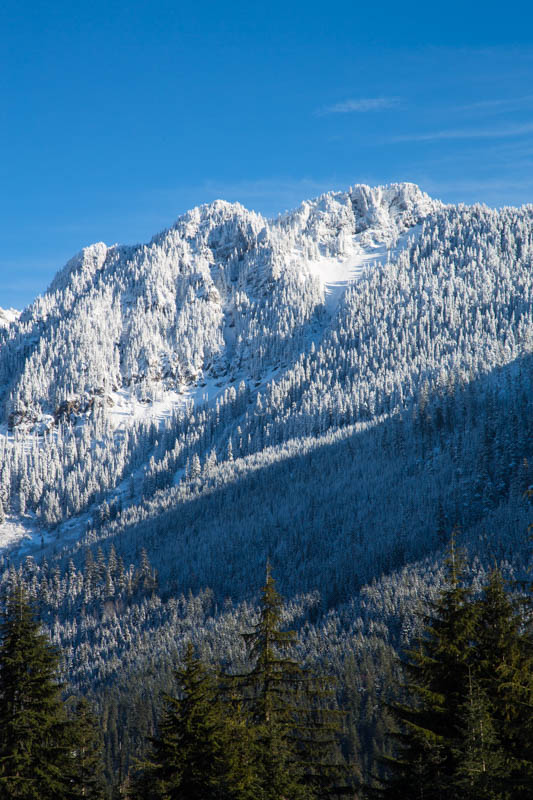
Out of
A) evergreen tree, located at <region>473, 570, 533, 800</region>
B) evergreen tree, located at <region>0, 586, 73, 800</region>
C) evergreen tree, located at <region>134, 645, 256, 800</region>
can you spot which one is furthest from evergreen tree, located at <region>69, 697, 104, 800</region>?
evergreen tree, located at <region>473, 570, 533, 800</region>

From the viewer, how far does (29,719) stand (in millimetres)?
19391

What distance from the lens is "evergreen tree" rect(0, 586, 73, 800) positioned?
61.4ft

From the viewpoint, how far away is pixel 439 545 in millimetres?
159125

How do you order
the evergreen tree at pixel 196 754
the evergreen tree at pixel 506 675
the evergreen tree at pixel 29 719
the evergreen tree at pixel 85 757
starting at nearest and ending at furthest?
the evergreen tree at pixel 506 675, the evergreen tree at pixel 196 754, the evergreen tree at pixel 29 719, the evergreen tree at pixel 85 757

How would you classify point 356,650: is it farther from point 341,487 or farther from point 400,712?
point 400,712

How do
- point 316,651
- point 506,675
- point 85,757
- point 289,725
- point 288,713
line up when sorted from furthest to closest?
point 316,651 → point 85,757 → point 288,713 → point 289,725 → point 506,675

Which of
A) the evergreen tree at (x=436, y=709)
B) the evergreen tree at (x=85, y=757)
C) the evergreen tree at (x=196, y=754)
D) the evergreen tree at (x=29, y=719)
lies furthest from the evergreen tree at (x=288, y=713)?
the evergreen tree at (x=29, y=719)

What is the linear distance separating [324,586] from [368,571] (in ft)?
38.7

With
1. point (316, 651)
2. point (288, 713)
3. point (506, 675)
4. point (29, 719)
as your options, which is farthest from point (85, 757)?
point (316, 651)

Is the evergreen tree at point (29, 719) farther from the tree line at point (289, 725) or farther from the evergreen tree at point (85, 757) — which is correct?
the evergreen tree at point (85, 757)

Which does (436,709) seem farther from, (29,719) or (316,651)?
(316,651)

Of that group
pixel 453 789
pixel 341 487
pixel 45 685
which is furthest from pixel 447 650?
pixel 341 487

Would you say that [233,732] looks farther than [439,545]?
No

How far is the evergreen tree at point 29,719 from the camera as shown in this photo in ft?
61.4
